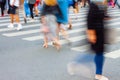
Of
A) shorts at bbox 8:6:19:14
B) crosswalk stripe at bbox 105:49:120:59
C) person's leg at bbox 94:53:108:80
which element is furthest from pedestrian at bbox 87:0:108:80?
shorts at bbox 8:6:19:14

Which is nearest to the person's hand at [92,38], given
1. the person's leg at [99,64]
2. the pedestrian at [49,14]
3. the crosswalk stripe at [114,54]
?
the person's leg at [99,64]

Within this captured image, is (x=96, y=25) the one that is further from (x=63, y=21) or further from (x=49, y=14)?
(x=63, y=21)

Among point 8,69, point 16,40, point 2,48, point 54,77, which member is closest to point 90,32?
point 54,77

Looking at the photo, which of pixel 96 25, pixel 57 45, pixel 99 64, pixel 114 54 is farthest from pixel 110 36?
pixel 57 45

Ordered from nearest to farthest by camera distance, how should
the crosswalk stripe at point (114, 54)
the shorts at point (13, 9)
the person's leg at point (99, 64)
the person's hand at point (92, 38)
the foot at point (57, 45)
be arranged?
the person's hand at point (92, 38), the person's leg at point (99, 64), the crosswalk stripe at point (114, 54), the foot at point (57, 45), the shorts at point (13, 9)

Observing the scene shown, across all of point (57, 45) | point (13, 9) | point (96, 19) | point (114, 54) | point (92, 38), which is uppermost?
point (96, 19)

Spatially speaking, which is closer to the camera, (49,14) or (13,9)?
(49,14)

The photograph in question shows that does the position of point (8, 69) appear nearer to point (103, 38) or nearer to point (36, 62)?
point (36, 62)

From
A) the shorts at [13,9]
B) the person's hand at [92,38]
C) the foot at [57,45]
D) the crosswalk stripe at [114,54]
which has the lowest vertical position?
the crosswalk stripe at [114,54]

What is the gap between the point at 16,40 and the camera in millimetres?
9789

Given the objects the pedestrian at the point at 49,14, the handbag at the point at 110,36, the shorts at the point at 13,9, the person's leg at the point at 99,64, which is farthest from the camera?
the shorts at the point at 13,9

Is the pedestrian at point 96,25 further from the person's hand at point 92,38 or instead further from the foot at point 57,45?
the foot at point 57,45

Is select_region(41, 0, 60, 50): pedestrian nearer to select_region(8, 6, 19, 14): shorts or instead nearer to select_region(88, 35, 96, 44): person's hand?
select_region(88, 35, 96, 44): person's hand

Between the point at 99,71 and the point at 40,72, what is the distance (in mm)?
1246
